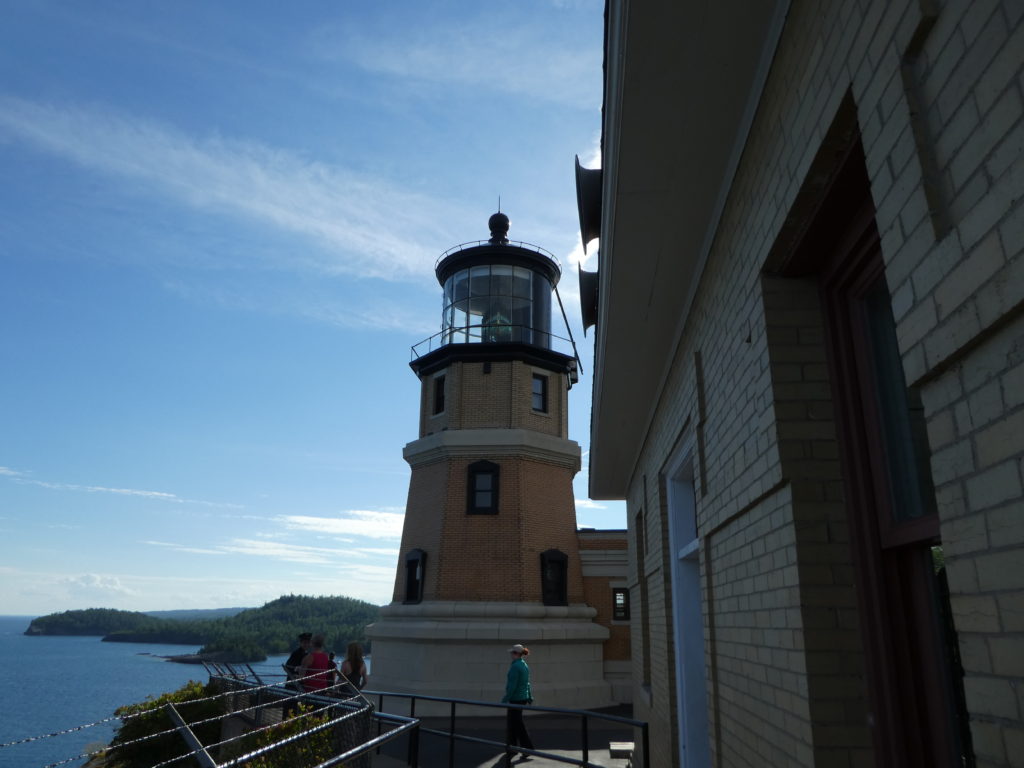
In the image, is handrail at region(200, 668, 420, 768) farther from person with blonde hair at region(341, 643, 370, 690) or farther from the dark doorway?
the dark doorway

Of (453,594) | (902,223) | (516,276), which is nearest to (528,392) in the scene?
(516,276)

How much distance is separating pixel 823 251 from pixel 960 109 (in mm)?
1494

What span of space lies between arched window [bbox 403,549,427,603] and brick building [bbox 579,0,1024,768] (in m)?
15.8

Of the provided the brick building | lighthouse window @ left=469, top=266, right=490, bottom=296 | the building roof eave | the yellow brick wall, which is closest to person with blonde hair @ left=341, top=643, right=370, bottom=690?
the building roof eave

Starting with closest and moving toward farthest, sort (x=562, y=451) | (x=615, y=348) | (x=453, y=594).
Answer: (x=615, y=348)
(x=453, y=594)
(x=562, y=451)

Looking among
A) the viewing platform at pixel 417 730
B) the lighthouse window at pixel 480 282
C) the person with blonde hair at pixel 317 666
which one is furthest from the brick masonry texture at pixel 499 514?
the person with blonde hair at pixel 317 666

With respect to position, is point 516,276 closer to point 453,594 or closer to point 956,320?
point 453,594

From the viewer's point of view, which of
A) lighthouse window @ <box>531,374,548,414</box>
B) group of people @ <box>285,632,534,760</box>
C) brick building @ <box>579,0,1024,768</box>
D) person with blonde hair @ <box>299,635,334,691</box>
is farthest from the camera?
lighthouse window @ <box>531,374,548,414</box>

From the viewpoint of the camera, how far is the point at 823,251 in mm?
3121

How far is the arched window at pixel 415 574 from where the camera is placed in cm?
1998

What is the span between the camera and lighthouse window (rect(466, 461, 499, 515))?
2031 cm

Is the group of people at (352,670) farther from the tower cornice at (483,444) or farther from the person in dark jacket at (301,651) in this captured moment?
the tower cornice at (483,444)

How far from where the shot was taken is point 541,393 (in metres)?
22.6

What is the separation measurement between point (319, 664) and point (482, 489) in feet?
35.9
